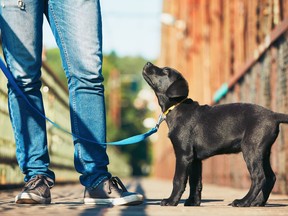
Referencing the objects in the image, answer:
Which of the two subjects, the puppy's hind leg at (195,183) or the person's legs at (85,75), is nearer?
the person's legs at (85,75)

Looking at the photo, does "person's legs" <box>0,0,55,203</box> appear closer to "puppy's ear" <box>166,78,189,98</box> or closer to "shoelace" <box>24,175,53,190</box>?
"shoelace" <box>24,175,53,190</box>

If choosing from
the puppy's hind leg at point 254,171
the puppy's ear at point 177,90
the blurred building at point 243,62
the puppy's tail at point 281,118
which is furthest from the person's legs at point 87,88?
the blurred building at point 243,62

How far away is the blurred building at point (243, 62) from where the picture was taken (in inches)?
269

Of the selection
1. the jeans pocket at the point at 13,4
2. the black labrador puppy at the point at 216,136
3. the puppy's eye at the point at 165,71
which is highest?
the jeans pocket at the point at 13,4

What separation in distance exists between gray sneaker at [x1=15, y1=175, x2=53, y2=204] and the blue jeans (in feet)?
0.23

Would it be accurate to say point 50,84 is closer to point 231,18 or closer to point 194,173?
point 231,18

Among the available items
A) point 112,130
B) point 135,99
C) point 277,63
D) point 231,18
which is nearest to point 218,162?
point 231,18

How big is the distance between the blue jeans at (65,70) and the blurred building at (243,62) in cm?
256

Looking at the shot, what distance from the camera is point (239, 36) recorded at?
1133cm

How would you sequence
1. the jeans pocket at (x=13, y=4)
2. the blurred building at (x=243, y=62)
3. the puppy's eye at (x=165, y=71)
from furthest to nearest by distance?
the blurred building at (x=243, y=62), the puppy's eye at (x=165, y=71), the jeans pocket at (x=13, y=4)

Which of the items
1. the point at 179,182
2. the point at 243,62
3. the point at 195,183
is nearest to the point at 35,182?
the point at 179,182

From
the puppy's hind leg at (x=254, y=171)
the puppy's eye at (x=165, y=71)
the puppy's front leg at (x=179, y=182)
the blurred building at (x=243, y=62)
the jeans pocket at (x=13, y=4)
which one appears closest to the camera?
the puppy's hind leg at (x=254, y=171)

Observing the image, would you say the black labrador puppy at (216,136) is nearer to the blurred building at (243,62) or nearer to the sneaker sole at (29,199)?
the sneaker sole at (29,199)

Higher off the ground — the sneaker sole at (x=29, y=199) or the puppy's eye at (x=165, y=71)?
the puppy's eye at (x=165, y=71)
